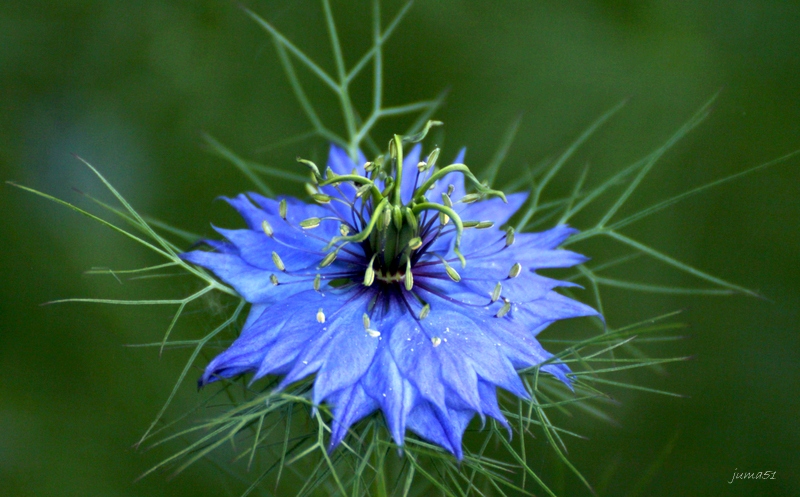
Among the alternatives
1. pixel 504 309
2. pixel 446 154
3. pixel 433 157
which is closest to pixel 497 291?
pixel 504 309

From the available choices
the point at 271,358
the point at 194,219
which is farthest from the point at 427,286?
the point at 194,219

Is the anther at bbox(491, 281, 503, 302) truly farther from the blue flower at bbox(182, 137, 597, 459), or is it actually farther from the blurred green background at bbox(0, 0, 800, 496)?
the blurred green background at bbox(0, 0, 800, 496)

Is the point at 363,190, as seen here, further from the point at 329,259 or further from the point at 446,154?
the point at 446,154

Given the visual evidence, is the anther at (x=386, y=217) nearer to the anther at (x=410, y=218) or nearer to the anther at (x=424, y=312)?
the anther at (x=410, y=218)

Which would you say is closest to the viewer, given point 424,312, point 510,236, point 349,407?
point 349,407

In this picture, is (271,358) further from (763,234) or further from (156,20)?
(763,234)

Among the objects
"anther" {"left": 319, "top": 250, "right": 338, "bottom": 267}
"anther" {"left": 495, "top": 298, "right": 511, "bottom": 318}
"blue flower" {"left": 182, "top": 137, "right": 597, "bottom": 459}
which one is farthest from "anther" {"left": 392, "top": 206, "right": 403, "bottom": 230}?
"anther" {"left": 495, "top": 298, "right": 511, "bottom": 318}
